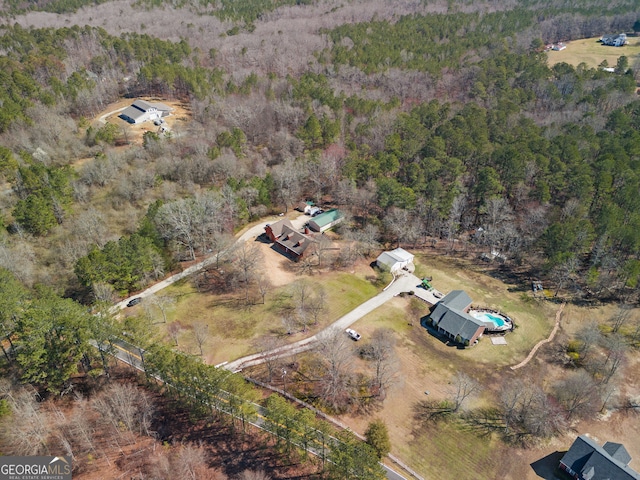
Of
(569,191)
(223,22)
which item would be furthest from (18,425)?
(223,22)

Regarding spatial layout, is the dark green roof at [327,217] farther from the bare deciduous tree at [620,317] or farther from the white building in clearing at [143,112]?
the white building in clearing at [143,112]

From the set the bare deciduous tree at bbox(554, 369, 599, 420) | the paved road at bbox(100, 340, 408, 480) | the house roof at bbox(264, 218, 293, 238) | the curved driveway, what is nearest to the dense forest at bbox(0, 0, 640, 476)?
the curved driveway

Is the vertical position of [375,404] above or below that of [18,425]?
below

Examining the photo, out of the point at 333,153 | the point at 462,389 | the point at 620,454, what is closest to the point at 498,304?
the point at 462,389

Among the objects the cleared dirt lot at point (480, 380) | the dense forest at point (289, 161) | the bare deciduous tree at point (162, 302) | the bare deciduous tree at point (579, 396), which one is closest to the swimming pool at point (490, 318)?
the cleared dirt lot at point (480, 380)

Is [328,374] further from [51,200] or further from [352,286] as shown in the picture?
[51,200]

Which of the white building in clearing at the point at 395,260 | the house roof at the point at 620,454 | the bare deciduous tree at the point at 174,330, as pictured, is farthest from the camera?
the white building in clearing at the point at 395,260

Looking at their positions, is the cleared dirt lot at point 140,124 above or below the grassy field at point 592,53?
above
